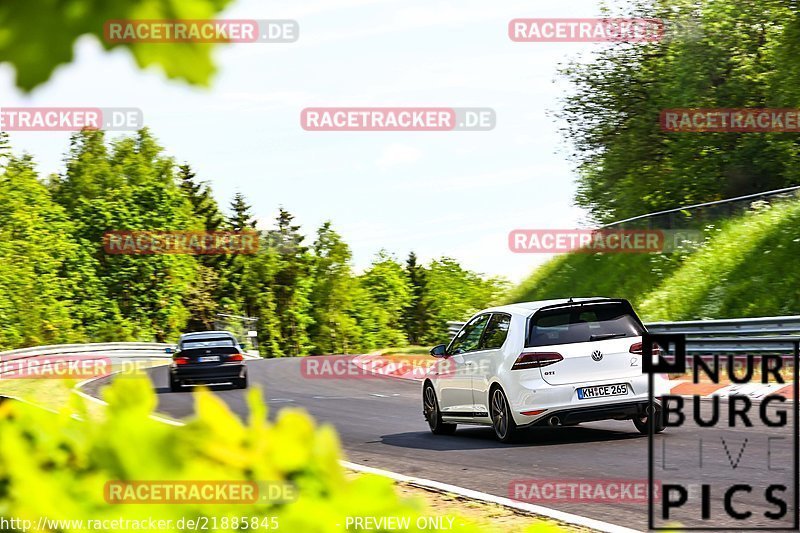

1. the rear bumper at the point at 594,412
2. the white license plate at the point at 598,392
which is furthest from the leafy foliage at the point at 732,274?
the white license plate at the point at 598,392

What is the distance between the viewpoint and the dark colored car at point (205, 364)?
2669 cm

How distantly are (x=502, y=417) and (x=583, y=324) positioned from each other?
1.48 metres

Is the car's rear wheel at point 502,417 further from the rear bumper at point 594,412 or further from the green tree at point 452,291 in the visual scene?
the green tree at point 452,291

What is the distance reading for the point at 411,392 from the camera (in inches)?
933

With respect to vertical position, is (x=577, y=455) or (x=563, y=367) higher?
(x=563, y=367)

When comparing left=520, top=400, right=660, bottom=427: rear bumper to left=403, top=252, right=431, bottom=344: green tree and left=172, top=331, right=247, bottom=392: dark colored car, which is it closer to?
left=172, top=331, right=247, bottom=392: dark colored car

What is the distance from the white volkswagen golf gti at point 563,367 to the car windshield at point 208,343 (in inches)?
582

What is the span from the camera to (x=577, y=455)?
11633 mm

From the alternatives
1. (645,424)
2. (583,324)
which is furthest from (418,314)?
(583,324)

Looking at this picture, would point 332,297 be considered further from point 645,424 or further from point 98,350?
point 645,424

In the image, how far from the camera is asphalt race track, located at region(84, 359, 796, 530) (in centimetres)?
872

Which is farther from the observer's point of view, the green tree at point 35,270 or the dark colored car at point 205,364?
the green tree at point 35,270

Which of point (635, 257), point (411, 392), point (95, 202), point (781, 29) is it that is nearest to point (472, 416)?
point (411, 392)

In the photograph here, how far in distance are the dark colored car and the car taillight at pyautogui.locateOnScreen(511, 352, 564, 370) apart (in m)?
15.3
